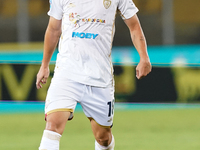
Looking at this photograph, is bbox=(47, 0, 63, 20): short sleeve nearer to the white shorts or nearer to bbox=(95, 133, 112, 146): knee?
the white shorts

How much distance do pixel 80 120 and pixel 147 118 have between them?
1.28m

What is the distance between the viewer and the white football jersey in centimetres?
394

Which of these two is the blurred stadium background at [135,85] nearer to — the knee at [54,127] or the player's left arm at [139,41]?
the player's left arm at [139,41]

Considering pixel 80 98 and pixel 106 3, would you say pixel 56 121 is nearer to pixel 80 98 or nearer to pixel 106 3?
pixel 80 98

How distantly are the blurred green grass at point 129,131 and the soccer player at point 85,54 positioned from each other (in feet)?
7.14

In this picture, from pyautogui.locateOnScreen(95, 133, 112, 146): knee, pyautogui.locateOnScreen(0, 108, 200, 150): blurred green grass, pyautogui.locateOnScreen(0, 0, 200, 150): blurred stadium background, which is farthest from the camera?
pyautogui.locateOnScreen(0, 0, 200, 150): blurred stadium background

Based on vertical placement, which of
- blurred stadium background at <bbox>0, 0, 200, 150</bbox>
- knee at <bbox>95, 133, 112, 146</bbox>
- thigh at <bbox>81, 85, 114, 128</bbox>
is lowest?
blurred stadium background at <bbox>0, 0, 200, 150</bbox>

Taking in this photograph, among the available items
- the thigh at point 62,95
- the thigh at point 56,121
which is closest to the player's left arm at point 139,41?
the thigh at point 62,95

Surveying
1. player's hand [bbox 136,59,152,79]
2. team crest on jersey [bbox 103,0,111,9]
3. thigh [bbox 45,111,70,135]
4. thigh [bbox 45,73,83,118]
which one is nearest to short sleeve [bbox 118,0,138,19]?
team crest on jersey [bbox 103,0,111,9]

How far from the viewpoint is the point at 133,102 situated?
33.1ft

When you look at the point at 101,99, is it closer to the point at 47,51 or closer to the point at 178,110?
the point at 47,51

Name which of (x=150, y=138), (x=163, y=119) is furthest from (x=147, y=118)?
(x=150, y=138)

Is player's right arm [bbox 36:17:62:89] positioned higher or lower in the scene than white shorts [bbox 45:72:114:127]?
higher

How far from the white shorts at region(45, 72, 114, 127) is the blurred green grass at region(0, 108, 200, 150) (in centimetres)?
202
